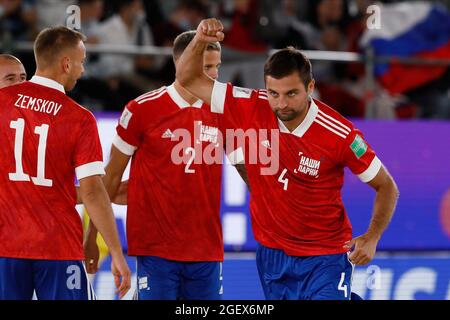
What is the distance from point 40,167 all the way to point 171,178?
122 centimetres

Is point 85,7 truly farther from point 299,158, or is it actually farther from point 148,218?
point 299,158

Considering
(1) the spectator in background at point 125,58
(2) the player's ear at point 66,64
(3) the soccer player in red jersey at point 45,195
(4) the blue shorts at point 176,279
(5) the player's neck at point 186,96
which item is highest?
(1) the spectator in background at point 125,58

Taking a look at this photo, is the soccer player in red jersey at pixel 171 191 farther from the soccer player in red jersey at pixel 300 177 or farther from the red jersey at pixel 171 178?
the soccer player in red jersey at pixel 300 177

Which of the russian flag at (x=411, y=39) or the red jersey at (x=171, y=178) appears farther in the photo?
the russian flag at (x=411, y=39)

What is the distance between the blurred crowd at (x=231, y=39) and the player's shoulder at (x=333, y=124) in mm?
3714

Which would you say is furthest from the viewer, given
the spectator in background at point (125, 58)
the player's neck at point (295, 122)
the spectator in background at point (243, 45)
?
the spectator in background at point (243, 45)

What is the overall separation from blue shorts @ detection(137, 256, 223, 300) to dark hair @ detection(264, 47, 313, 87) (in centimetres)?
155

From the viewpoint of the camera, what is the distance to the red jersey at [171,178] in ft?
22.5

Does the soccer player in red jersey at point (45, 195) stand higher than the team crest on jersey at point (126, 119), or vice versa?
the team crest on jersey at point (126, 119)

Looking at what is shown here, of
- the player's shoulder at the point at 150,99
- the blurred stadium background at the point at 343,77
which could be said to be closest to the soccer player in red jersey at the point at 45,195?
the player's shoulder at the point at 150,99

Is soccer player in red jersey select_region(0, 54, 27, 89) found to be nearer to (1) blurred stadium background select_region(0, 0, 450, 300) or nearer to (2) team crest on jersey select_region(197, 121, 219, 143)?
(2) team crest on jersey select_region(197, 121, 219, 143)

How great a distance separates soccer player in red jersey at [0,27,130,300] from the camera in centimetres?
590

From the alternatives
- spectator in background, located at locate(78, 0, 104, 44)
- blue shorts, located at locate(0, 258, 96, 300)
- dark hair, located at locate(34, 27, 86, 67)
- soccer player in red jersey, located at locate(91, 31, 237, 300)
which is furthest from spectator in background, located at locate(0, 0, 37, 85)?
blue shorts, located at locate(0, 258, 96, 300)

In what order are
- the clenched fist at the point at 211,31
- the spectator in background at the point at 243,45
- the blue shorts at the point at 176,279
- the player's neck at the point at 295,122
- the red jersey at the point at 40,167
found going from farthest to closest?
1. the spectator in background at the point at 243,45
2. the blue shorts at the point at 176,279
3. the player's neck at the point at 295,122
4. the red jersey at the point at 40,167
5. the clenched fist at the point at 211,31
